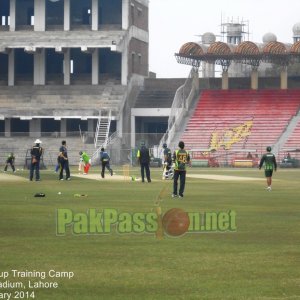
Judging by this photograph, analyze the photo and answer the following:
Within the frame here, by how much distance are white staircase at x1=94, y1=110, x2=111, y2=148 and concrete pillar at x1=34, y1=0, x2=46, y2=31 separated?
12246 millimetres

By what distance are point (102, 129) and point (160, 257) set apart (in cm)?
8098

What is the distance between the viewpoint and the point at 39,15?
109500mm

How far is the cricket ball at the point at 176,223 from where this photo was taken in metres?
25.1

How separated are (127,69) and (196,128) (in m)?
11.1

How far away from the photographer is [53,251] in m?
21.3

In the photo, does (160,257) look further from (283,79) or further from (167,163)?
(283,79)

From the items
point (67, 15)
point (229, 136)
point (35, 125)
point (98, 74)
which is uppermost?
point (67, 15)

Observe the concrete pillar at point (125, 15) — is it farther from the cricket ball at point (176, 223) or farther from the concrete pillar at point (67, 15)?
the cricket ball at point (176, 223)

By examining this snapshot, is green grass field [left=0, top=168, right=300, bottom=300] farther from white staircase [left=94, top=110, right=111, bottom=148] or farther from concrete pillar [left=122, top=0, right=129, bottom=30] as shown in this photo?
concrete pillar [left=122, top=0, right=129, bottom=30]

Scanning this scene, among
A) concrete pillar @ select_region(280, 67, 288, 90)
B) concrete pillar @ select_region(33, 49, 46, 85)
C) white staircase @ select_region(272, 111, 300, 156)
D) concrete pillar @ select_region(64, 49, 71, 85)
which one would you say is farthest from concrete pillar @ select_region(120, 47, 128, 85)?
white staircase @ select_region(272, 111, 300, 156)

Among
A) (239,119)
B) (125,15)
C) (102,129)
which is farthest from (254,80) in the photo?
(102,129)

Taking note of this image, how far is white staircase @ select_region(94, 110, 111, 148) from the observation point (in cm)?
9725

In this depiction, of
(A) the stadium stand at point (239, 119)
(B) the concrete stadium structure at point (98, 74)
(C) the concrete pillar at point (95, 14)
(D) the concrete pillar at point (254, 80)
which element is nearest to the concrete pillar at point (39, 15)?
(B) the concrete stadium structure at point (98, 74)

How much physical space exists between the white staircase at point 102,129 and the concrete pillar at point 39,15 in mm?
12246
